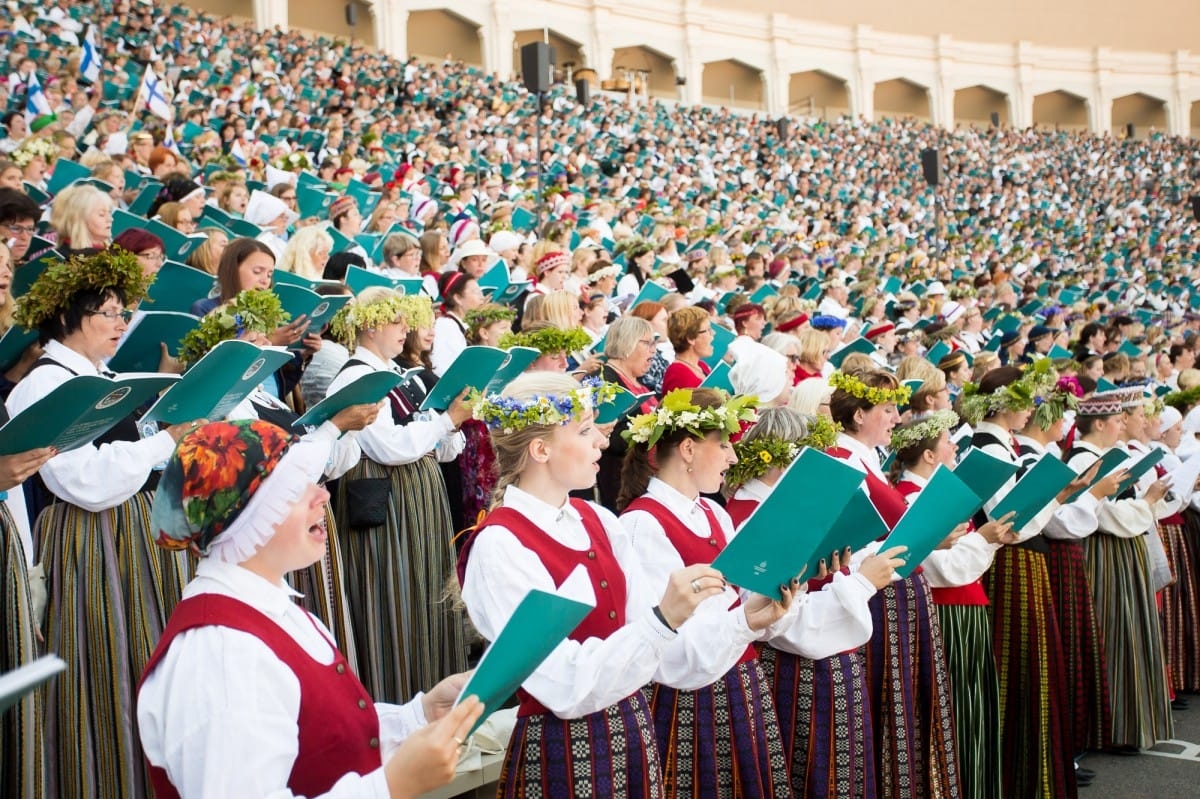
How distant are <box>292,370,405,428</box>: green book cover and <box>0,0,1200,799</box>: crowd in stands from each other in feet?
0.12

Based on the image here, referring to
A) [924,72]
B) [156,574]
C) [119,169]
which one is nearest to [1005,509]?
[156,574]

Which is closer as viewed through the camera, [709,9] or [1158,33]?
[709,9]

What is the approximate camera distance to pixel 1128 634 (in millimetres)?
5285

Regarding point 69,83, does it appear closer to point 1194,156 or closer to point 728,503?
point 728,503

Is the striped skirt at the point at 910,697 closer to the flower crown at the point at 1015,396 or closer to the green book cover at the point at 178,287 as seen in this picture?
the flower crown at the point at 1015,396

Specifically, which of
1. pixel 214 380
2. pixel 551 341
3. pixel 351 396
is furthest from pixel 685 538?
pixel 551 341

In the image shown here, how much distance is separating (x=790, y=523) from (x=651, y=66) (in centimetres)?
3981

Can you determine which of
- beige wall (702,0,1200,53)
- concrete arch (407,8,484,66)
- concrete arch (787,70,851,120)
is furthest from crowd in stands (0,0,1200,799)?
beige wall (702,0,1200,53)

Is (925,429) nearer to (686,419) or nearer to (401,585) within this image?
(686,419)

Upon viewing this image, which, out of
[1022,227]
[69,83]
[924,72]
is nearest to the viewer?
[69,83]

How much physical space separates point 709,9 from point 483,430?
128 ft

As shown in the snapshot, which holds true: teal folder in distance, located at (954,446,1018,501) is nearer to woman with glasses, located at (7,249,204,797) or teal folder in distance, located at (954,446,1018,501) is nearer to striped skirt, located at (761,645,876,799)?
striped skirt, located at (761,645,876,799)

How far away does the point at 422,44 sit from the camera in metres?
35.4

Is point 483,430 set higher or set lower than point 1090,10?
lower
